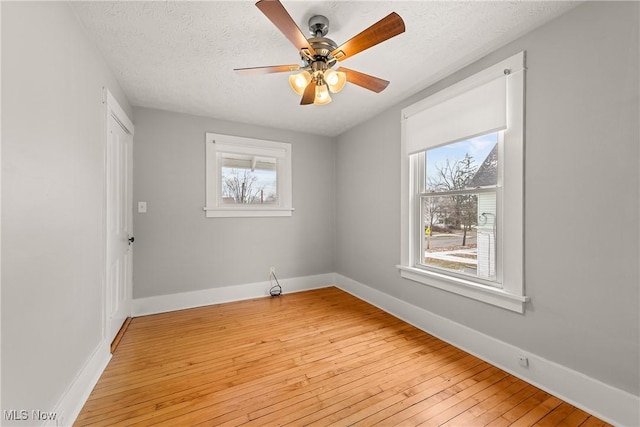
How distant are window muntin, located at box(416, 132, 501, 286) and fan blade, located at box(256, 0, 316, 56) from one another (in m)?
1.66

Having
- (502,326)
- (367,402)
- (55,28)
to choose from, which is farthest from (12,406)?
(502,326)

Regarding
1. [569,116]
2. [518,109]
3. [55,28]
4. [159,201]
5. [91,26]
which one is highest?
[91,26]

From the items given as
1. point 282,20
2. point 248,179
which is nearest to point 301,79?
point 282,20

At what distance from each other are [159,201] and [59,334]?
2011 mm

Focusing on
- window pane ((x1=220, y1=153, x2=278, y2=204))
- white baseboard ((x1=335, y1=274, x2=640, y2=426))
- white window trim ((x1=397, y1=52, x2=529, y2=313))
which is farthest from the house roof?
window pane ((x1=220, y1=153, x2=278, y2=204))

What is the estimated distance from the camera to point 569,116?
1.62m

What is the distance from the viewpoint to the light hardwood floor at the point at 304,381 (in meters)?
1.51

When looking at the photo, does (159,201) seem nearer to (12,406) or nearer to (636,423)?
(12,406)

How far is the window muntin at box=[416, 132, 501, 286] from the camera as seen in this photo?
2133mm

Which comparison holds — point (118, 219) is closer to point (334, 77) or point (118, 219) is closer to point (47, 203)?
point (47, 203)

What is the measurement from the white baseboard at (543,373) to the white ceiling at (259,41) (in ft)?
7.65

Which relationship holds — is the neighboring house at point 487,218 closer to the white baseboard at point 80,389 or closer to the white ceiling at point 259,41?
the white ceiling at point 259,41

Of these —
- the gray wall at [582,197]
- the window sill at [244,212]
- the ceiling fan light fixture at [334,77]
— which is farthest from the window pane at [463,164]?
the window sill at [244,212]

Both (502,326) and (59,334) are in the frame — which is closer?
(59,334)
